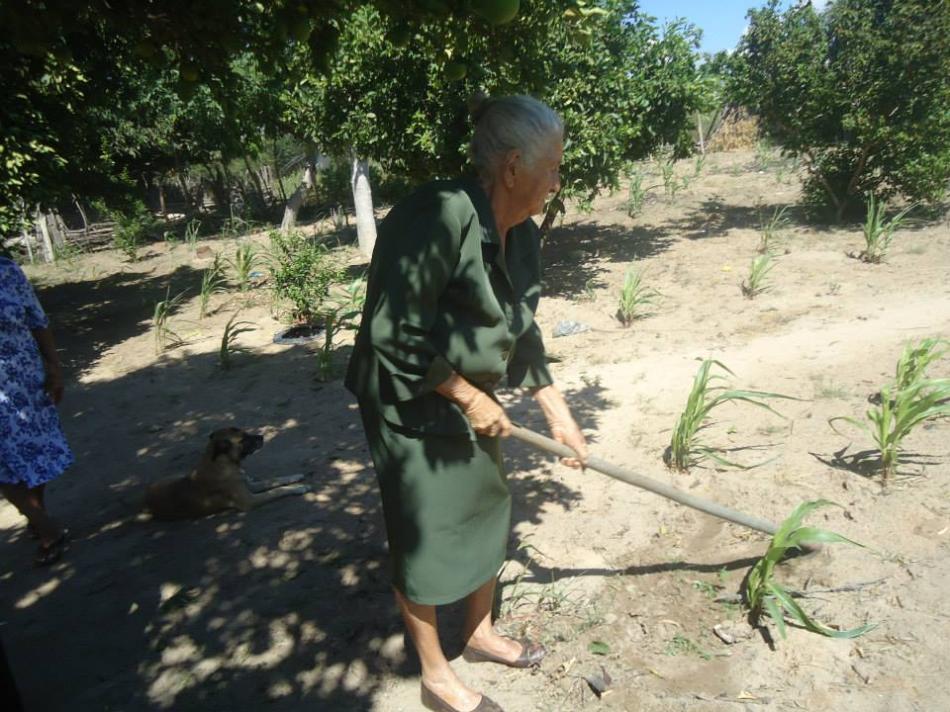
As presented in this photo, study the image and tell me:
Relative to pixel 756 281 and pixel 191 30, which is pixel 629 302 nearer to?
pixel 756 281

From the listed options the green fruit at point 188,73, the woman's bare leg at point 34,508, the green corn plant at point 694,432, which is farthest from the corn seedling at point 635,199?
the woman's bare leg at point 34,508

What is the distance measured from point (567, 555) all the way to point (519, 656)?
2.16ft

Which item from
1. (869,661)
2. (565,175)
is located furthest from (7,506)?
(565,175)

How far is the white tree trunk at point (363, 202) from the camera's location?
10.7m

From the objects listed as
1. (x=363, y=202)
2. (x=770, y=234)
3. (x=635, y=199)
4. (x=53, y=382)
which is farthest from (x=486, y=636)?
(x=635, y=199)

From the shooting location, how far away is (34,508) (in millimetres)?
2979

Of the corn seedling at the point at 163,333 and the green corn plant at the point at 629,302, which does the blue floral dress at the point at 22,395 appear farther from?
the green corn plant at the point at 629,302

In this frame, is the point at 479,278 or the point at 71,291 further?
the point at 71,291

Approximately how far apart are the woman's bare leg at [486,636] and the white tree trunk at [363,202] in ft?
30.4

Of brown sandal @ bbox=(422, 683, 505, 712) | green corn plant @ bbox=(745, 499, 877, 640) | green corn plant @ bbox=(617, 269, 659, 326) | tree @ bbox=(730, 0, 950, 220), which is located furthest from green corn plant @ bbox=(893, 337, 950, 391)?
tree @ bbox=(730, 0, 950, 220)

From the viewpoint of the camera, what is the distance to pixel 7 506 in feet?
12.4

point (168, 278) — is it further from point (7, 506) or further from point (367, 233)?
point (7, 506)

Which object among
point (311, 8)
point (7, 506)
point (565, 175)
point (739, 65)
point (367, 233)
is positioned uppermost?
point (739, 65)

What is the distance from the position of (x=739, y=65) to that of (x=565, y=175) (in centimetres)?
452
